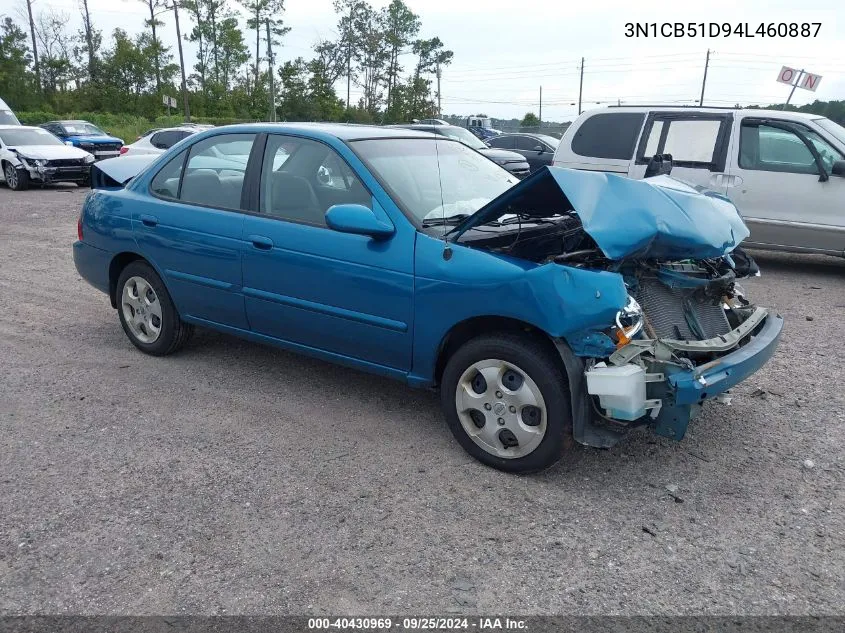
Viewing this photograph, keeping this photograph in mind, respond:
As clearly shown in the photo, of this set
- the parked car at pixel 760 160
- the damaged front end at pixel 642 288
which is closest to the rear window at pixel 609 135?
the parked car at pixel 760 160

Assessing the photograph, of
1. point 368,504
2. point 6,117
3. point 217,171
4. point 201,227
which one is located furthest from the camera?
point 6,117

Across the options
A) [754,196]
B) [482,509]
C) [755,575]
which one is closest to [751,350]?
[755,575]

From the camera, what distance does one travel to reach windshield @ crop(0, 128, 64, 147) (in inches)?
733

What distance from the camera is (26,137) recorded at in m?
18.9

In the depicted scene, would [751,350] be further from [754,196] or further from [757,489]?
[754,196]

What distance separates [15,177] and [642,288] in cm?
1837

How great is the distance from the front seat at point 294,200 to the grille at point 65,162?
15769 mm

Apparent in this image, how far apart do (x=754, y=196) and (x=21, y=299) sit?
776 centimetres

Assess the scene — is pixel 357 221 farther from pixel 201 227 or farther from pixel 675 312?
pixel 675 312

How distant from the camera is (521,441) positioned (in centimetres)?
359

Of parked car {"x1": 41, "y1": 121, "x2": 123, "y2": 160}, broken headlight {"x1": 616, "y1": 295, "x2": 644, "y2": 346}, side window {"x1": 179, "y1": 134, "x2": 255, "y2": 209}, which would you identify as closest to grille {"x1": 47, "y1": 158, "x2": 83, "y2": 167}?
parked car {"x1": 41, "y1": 121, "x2": 123, "y2": 160}

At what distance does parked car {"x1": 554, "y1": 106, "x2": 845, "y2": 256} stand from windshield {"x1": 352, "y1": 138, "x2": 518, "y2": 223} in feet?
13.2

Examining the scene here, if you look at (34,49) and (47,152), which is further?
(34,49)

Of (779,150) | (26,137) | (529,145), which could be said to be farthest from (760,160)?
(26,137)
